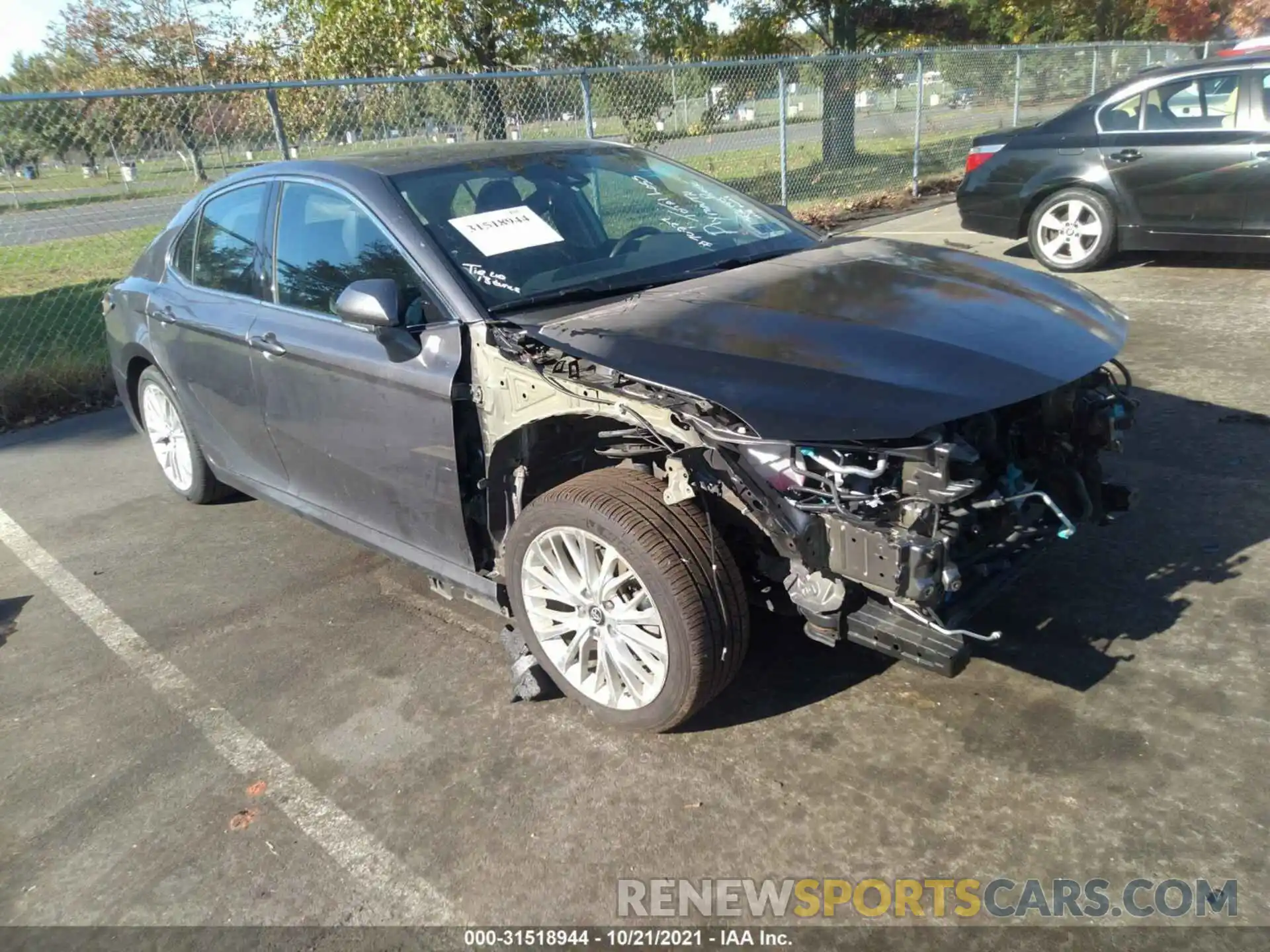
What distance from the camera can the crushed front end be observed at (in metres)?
2.49

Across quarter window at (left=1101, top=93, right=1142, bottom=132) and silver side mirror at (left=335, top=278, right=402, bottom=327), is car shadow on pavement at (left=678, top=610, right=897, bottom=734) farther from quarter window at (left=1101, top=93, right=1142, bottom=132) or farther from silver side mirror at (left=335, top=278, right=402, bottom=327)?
quarter window at (left=1101, top=93, right=1142, bottom=132)

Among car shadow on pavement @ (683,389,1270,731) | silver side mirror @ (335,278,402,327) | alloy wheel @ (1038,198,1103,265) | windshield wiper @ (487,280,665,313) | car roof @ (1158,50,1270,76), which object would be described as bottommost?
car shadow on pavement @ (683,389,1270,731)

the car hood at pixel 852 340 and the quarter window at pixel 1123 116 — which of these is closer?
the car hood at pixel 852 340

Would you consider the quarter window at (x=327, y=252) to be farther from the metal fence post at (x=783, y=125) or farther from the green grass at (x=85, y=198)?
the metal fence post at (x=783, y=125)

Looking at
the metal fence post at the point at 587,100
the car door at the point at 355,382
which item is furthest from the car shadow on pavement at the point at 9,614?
the metal fence post at the point at 587,100

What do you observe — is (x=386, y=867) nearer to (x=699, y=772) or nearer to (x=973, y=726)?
(x=699, y=772)

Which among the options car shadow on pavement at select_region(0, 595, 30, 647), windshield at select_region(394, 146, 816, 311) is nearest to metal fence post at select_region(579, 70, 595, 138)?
windshield at select_region(394, 146, 816, 311)

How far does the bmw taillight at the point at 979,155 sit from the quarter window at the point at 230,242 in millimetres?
6906

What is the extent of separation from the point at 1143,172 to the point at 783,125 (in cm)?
451

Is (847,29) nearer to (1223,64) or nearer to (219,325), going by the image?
(1223,64)

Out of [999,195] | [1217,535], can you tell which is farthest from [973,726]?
[999,195]

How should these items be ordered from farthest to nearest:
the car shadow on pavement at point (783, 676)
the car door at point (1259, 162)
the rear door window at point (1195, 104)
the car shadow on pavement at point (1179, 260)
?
the car shadow on pavement at point (1179, 260) → the rear door window at point (1195, 104) → the car door at point (1259, 162) → the car shadow on pavement at point (783, 676)

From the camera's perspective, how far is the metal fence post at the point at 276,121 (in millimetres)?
8297

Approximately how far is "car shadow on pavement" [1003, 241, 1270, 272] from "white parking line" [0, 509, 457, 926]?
8164mm
